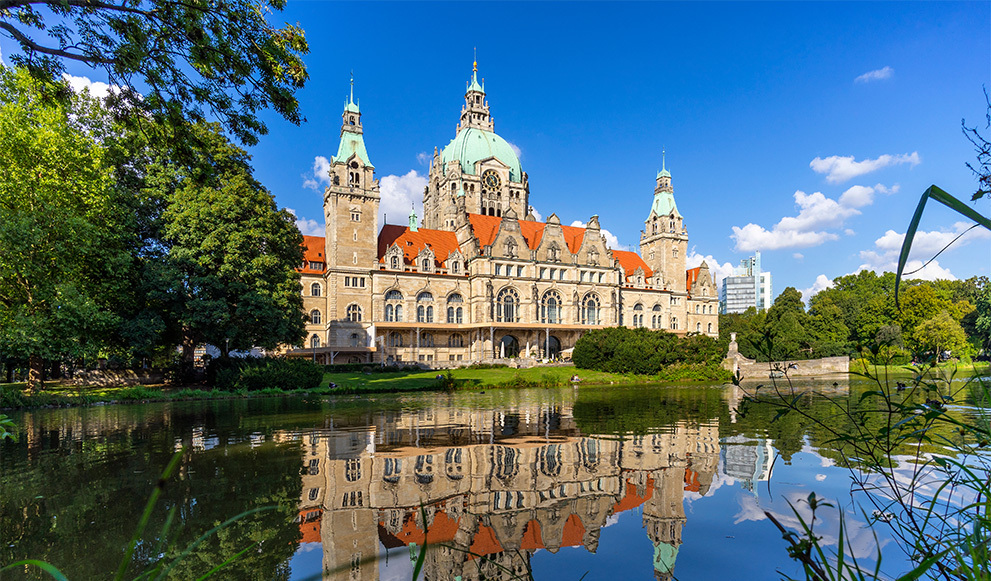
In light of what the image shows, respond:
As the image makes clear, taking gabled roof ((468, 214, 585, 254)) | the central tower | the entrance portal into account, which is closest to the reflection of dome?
the central tower

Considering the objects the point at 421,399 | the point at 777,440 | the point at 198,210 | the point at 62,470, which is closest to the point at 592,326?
the point at 421,399

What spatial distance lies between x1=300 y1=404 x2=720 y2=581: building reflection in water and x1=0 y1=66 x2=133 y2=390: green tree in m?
13.1

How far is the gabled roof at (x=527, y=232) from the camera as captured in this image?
164 feet

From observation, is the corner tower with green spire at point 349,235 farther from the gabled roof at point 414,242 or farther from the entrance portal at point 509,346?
the entrance portal at point 509,346

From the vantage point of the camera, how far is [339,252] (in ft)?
144

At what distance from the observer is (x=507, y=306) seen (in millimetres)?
47188

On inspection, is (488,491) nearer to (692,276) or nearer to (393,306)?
(393,306)

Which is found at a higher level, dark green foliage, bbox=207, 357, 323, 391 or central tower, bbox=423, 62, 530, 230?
central tower, bbox=423, 62, 530, 230

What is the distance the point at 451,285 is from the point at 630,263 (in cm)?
2366

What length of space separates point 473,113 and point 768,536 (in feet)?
219

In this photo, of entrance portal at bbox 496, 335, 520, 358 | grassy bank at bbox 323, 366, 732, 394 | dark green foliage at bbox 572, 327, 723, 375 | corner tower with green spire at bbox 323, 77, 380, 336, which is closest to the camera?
grassy bank at bbox 323, 366, 732, 394

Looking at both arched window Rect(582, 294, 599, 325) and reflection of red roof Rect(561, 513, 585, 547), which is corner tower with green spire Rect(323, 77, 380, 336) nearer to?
arched window Rect(582, 294, 599, 325)

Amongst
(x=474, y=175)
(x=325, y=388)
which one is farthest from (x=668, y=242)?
(x=325, y=388)

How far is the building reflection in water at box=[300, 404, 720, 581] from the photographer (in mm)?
5035
